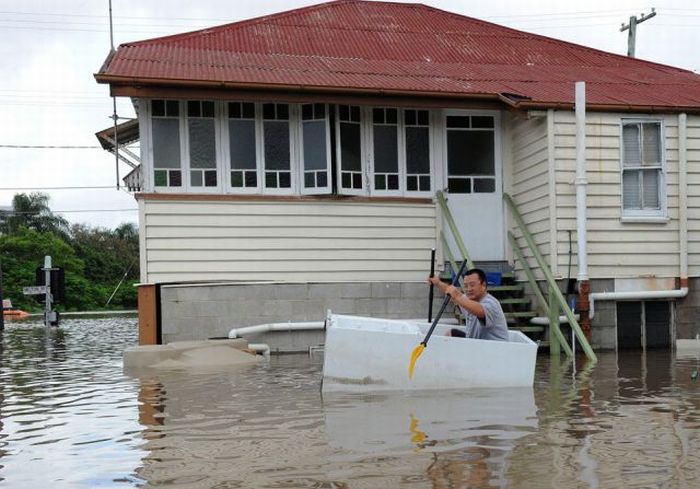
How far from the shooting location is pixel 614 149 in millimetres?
15180

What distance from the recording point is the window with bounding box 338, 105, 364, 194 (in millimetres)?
15461

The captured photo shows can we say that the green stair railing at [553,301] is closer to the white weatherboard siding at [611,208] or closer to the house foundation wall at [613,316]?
the white weatherboard siding at [611,208]

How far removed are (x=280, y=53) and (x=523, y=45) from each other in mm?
6091

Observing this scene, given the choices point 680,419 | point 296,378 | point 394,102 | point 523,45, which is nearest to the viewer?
point 680,419

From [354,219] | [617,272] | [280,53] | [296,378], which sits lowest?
[296,378]

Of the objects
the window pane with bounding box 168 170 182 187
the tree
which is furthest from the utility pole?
the tree

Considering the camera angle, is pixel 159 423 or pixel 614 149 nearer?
pixel 159 423

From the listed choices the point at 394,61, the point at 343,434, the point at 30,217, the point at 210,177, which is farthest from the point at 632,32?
the point at 30,217

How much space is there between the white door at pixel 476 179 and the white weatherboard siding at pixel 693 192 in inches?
133

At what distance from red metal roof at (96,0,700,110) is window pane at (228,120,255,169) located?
93 centimetres

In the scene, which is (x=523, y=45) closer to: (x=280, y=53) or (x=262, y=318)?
(x=280, y=53)

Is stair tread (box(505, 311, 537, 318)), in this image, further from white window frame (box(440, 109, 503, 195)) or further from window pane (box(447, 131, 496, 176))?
window pane (box(447, 131, 496, 176))

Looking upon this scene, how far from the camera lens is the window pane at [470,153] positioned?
16219 mm

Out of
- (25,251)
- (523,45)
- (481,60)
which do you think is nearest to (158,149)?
(481,60)
